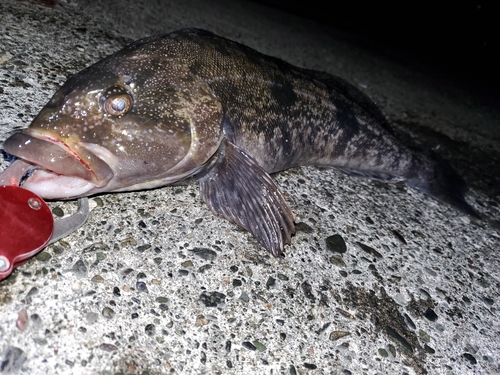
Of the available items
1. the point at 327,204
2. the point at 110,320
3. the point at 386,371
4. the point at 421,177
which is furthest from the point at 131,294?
the point at 421,177

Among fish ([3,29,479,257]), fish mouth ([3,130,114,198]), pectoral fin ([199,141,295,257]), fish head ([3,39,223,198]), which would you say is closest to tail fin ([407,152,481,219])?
fish ([3,29,479,257])

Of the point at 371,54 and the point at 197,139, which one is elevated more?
the point at 371,54

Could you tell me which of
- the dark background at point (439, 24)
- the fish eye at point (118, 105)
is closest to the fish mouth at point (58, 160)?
the fish eye at point (118, 105)

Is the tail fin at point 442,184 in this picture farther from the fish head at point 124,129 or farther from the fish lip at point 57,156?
the fish lip at point 57,156

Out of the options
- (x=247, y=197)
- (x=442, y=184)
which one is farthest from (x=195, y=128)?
(x=442, y=184)

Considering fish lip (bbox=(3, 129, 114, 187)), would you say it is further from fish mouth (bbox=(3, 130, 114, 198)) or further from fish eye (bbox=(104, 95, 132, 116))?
fish eye (bbox=(104, 95, 132, 116))

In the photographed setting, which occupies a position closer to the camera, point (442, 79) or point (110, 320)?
point (110, 320)

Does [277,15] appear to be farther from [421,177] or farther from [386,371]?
[386,371]
